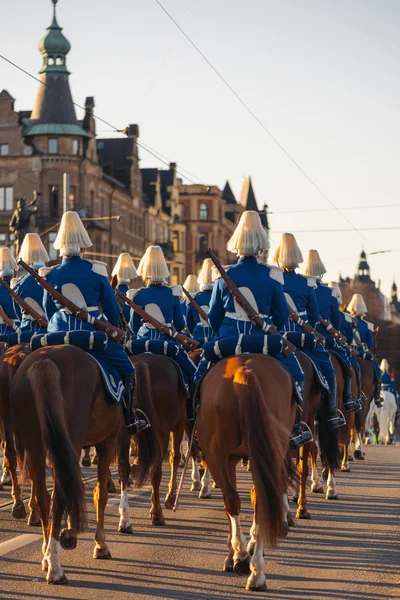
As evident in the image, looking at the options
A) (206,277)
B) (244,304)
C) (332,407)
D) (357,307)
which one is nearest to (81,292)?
(244,304)

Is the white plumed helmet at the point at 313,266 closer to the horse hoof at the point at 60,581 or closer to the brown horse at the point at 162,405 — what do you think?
the brown horse at the point at 162,405

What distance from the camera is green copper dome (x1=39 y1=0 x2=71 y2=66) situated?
79938mm

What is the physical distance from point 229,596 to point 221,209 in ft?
390

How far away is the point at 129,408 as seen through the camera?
482 inches

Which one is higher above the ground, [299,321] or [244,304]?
[244,304]

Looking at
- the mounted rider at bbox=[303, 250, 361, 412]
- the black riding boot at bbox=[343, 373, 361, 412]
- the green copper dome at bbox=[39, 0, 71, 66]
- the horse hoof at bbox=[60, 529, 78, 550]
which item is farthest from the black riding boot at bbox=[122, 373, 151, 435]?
the green copper dome at bbox=[39, 0, 71, 66]

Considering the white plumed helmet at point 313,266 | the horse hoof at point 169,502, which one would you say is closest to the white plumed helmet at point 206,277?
the white plumed helmet at point 313,266

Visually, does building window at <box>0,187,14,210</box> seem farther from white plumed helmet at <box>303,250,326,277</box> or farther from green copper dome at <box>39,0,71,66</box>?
white plumed helmet at <box>303,250,326,277</box>

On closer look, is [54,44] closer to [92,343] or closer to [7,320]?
[7,320]

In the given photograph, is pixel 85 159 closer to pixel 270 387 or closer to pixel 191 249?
pixel 191 249

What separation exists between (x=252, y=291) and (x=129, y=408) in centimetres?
163

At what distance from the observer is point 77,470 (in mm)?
10070

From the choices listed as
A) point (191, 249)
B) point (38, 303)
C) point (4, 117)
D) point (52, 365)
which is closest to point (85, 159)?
point (4, 117)

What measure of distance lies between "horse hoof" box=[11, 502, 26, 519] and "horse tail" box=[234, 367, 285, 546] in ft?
14.5
